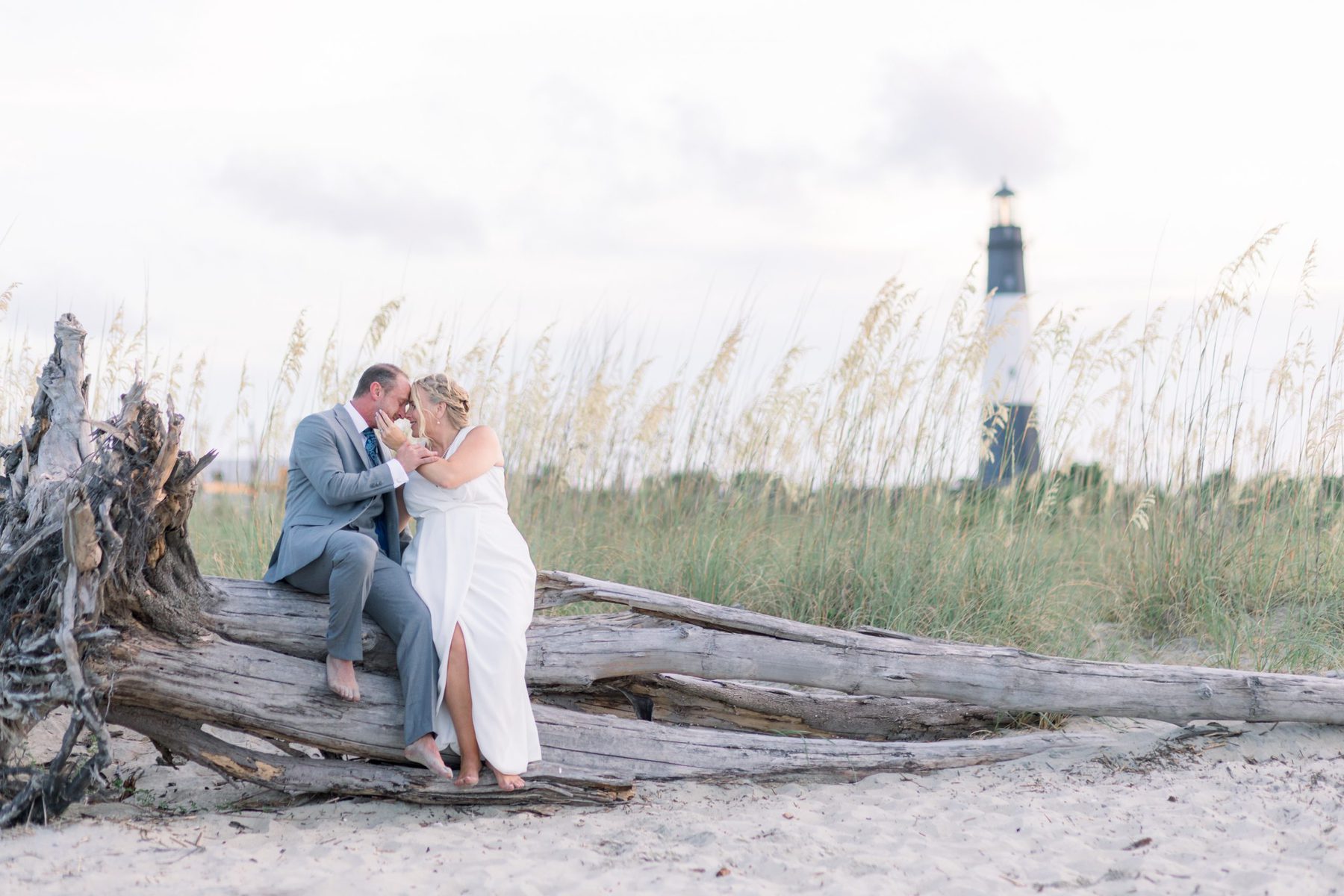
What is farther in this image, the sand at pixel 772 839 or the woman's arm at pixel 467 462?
the woman's arm at pixel 467 462

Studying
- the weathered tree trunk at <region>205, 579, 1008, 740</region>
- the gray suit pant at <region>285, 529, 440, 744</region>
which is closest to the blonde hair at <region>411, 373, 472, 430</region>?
the gray suit pant at <region>285, 529, 440, 744</region>

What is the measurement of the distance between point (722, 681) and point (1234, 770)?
6.61 feet

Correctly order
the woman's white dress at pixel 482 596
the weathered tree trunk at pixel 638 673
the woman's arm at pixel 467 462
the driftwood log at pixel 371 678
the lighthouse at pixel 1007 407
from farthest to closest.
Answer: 1. the lighthouse at pixel 1007 407
2. the woman's arm at pixel 467 462
3. the weathered tree trunk at pixel 638 673
4. the woman's white dress at pixel 482 596
5. the driftwood log at pixel 371 678

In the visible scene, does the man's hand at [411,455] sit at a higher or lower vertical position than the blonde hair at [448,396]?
lower

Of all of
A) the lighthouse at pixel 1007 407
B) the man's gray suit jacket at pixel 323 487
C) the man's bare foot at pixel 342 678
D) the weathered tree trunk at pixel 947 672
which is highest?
the lighthouse at pixel 1007 407

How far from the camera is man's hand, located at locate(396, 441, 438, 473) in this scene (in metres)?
3.89

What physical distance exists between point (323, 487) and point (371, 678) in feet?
Result: 2.29

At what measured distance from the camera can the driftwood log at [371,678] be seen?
3412 millimetres

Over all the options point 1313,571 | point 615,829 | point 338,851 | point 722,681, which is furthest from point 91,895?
point 1313,571

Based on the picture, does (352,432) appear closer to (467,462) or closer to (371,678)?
(467,462)

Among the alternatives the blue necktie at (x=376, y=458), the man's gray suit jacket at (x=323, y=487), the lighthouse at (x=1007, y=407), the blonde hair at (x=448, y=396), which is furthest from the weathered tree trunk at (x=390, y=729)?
the lighthouse at (x=1007, y=407)

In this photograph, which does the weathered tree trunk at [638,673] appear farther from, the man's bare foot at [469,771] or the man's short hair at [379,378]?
the man's short hair at [379,378]

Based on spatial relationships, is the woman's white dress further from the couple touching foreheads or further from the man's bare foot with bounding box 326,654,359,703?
the man's bare foot with bounding box 326,654,359,703

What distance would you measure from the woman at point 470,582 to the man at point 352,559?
0.08m
